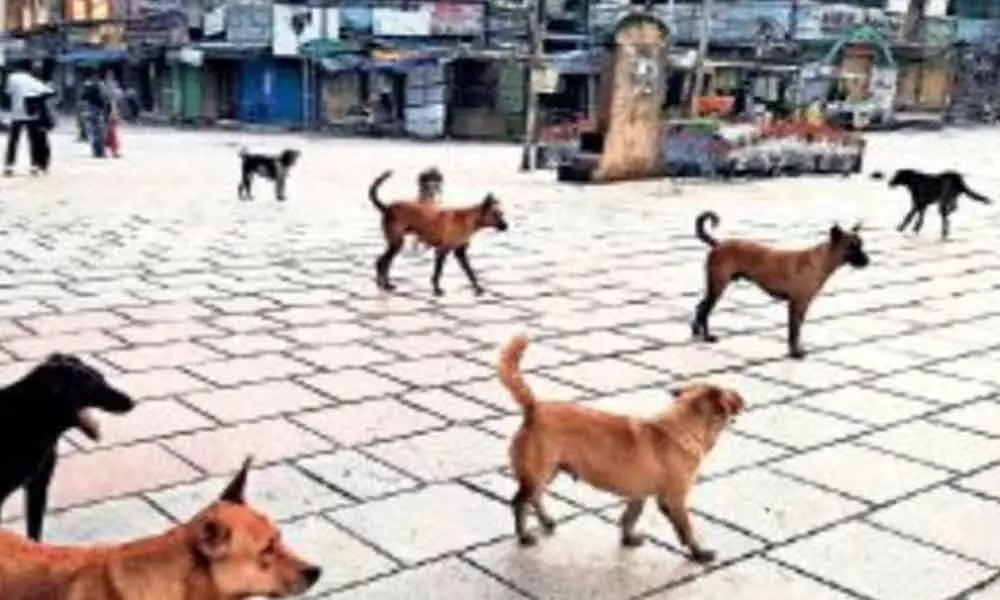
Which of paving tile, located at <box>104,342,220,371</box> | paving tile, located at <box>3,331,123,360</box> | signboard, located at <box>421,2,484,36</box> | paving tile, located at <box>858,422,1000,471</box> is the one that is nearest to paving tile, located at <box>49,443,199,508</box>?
paving tile, located at <box>104,342,220,371</box>

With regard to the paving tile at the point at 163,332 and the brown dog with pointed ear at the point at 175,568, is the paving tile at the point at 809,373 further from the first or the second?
the brown dog with pointed ear at the point at 175,568

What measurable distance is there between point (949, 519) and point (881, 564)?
62 centimetres

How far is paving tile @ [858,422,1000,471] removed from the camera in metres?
5.61

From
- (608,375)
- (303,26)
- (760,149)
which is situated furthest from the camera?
(303,26)

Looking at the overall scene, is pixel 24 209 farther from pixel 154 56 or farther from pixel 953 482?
pixel 154 56

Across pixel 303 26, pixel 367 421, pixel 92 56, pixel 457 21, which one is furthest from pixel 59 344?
pixel 92 56

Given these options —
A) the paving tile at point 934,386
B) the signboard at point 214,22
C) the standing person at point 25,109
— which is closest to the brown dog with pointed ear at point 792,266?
the paving tile at point 934,386

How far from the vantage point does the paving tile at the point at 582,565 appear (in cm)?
414

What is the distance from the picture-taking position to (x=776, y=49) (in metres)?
37.0

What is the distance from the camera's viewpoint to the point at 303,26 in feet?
117

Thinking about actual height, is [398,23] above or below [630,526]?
above

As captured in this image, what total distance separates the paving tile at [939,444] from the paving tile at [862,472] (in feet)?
0.45

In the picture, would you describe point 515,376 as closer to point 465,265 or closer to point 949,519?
point 949,519

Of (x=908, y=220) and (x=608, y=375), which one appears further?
(x=908, y=220)
